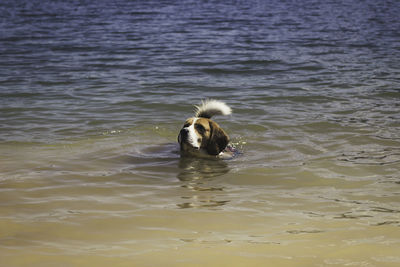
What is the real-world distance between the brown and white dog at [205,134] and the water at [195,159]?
0.17 m

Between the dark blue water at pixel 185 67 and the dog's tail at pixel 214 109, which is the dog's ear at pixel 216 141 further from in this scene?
the dark blue water at pixel 185 67

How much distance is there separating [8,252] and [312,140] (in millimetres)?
4811

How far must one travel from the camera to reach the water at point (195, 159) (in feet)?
12.3

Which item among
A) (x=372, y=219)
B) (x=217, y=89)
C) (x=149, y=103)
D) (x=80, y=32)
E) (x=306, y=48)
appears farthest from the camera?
(x=80, y=32)

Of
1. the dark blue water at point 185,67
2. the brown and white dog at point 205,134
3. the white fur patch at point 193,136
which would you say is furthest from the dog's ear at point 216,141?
the dark blue water at point 185,67

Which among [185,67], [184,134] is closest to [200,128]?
[184,134]

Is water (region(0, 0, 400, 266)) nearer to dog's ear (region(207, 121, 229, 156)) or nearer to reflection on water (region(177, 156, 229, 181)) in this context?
→ reflection on water (region(177, 156, 229, 181))

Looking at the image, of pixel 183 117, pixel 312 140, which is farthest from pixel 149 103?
pixel 312 140

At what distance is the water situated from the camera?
148 inches

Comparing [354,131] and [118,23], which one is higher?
[118,23]

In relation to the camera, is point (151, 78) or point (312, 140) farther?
point (151, 78)

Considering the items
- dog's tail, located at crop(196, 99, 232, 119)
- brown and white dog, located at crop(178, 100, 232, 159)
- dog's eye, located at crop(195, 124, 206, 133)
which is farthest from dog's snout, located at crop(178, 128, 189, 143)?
dog's tail, located at crop(196, 99, 232, 119)

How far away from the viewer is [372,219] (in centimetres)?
425

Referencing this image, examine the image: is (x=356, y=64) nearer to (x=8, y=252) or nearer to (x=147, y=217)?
(x=147, y=217)
